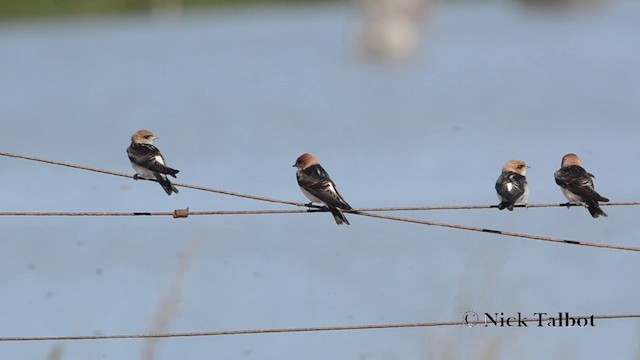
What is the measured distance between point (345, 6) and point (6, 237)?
A: 4735 cm

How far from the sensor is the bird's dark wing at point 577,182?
859 cm

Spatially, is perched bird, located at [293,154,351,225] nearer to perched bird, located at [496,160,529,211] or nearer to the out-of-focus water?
perched bird, located at [496,160,529,211]

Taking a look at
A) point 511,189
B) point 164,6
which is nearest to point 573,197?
point 511,189

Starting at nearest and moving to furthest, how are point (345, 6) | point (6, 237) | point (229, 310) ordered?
point (229, 310) < point (6, 237) < point (345, 6)

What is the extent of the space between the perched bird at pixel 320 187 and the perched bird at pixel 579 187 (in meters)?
1.28

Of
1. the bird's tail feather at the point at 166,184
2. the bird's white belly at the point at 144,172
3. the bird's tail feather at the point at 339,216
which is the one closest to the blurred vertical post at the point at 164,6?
the bird's white belly at the point at 144,172

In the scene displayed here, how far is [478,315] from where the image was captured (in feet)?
33.3

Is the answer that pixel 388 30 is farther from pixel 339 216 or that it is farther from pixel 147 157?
pixel 339 216

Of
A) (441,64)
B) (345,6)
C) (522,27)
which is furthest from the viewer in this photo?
(345,6)

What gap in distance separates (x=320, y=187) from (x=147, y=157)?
103 centimetres

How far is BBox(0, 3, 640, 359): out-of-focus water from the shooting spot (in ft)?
45.6

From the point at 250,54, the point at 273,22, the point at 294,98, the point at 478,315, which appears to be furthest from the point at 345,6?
the point at 478,315

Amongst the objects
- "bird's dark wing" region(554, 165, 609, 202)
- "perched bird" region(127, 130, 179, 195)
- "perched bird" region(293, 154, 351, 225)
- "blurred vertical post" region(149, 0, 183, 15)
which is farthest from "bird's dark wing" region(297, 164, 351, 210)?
"blurred vertical post" region(149, 0, 183, 15)

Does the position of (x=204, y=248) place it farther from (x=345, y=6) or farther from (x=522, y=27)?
(x=345, y=6)
